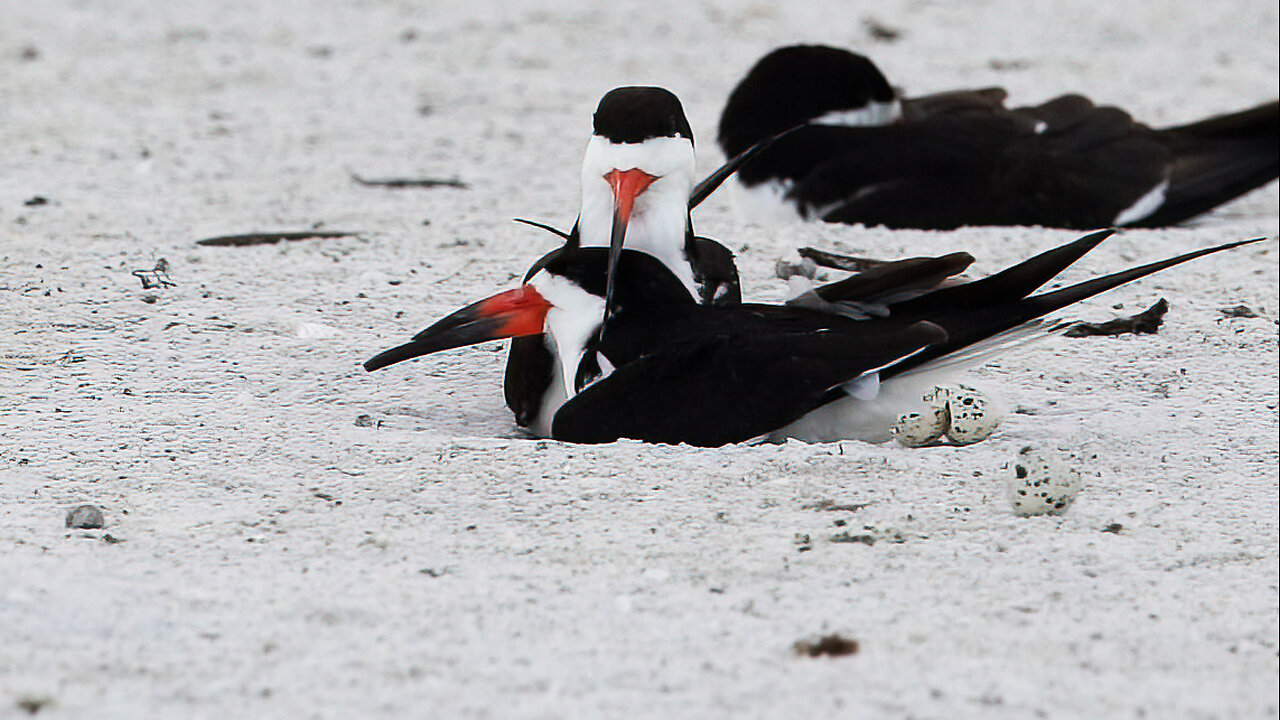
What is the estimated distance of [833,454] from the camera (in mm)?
3031

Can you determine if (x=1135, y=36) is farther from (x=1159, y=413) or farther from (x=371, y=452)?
(x=371, y=452)

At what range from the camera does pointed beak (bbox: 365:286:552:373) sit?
3471mm

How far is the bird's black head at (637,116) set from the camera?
3689 millimetres

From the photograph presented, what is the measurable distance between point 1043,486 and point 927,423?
19.0 inches

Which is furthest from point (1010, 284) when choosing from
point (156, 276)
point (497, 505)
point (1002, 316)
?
point (156, 276)

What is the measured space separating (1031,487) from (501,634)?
91cm

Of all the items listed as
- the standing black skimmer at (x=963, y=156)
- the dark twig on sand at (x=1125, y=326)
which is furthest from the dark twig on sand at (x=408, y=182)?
the dark twig on sand at (x=1125, y=326)

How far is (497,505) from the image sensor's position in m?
2.83

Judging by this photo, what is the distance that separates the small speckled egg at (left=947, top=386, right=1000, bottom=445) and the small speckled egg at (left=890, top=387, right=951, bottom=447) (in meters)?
0.01

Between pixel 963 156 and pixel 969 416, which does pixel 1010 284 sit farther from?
pixel 963 156

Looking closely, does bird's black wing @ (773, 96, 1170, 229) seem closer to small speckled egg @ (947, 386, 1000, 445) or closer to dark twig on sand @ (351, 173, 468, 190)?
dark twig on sand @ (351, 173, 468, 190)

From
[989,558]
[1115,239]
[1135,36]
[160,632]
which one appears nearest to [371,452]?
[160,632]

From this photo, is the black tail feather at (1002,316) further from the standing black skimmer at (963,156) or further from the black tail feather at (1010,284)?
the standing black skimmer at (963,156)

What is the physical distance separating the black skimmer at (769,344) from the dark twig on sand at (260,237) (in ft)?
5.47
